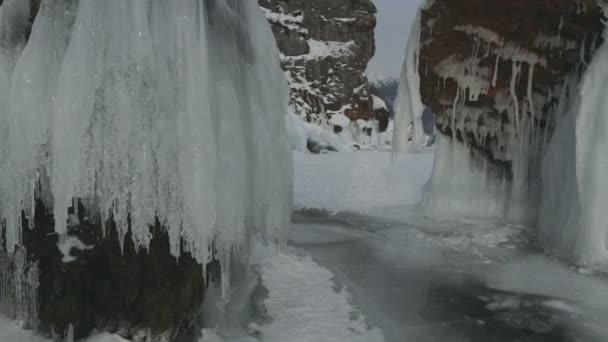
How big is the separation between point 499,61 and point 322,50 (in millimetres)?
30159

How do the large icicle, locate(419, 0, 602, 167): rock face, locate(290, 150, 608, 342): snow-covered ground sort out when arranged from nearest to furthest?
locate(290, 150, 608, 342): snow-covered ground < locate(419, 0, 602, 167): rock face < the large icicle

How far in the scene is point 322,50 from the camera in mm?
37375

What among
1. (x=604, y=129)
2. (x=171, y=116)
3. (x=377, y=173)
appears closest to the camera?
(x=171, y=116)

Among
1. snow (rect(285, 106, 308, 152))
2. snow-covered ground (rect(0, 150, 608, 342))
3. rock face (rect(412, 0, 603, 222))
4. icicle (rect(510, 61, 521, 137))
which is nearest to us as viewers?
snow-covered ground (rect(0, 150, 608, 342))

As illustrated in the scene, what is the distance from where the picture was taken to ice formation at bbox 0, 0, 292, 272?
10.1ft

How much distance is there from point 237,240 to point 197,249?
0.49 metres

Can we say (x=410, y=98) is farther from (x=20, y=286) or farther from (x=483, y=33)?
(x=20, y=286)

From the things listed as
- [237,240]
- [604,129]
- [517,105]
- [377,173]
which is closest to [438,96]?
[517,105]

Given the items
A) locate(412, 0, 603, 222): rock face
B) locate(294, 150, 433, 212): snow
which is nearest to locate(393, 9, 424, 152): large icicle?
locate(412, 0, 603, 222): rock face

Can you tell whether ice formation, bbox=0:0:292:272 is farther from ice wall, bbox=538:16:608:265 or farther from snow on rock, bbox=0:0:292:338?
ice wall, bbox=538:16:608:265

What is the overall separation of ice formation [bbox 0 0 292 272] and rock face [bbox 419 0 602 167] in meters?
5.80

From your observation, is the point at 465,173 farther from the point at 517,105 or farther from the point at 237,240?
the point at 237,240

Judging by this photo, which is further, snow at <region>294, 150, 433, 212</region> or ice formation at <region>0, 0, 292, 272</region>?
snow at <region>294, 150, 433, 212</region>

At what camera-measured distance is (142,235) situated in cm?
329
